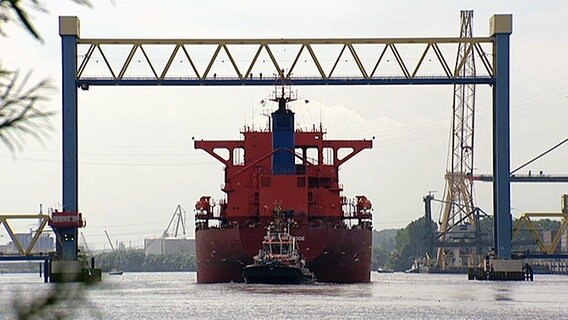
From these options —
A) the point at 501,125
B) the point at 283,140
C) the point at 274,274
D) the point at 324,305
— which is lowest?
the point at 324,305

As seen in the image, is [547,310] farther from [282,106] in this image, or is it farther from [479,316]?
[282,106]

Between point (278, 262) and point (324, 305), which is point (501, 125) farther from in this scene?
point (324, 305)

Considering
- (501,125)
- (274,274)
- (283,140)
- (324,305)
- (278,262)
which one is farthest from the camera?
(283,140)

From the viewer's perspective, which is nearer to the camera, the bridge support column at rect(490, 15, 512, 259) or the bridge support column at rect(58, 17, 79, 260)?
the bridge support column at rect(58, 17, 79, 260)

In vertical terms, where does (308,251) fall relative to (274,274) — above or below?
above

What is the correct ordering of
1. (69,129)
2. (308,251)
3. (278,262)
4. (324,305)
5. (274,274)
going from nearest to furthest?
(324,305) < (274,274) < (278,262) < (308,251) < (69,129)

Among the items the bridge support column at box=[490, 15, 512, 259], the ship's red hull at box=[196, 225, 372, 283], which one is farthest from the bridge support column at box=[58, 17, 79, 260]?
the bridge support column at box=[490, 15, 512, 259]

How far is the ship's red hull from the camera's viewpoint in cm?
8238

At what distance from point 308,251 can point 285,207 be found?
11.0 ft

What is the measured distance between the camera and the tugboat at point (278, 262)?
75.8m

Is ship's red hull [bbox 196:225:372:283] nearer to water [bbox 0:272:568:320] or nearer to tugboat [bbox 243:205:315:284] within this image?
tugboat [bbox 243:205:315:284]

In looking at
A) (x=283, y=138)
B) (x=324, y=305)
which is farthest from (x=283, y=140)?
(x=324, y=305)

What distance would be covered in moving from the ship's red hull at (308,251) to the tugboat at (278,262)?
1.47m

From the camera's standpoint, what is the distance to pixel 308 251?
82.2m
